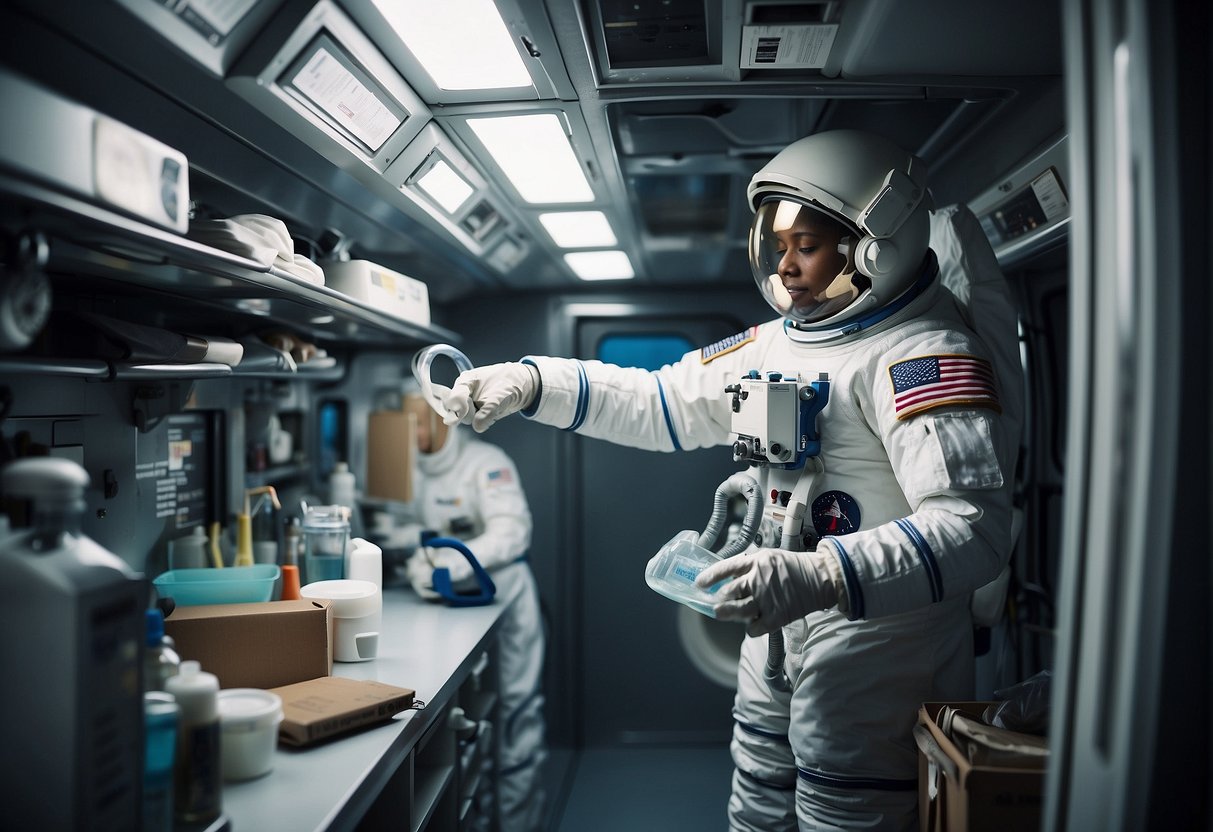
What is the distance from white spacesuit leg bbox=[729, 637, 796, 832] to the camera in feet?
6.23

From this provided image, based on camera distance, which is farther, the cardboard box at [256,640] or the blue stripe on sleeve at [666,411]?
the blue stripe on sleeve at [666,411]

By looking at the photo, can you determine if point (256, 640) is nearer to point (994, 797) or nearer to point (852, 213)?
point (994, 797)

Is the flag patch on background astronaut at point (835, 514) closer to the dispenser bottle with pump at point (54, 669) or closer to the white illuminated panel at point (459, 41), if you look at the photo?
the white illuminated panel at point (459, 41)

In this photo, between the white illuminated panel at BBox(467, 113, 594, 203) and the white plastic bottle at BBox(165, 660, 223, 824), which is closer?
the white plastic bottle at BBox(165, 660, 223, 824)

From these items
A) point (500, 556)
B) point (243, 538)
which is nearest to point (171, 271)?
point (243, 538)

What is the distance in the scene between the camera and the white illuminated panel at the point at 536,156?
73.1 inches

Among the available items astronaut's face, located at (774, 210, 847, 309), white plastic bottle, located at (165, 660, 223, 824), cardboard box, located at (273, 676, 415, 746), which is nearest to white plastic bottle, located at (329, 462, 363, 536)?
cardboard box, located at (273, 676, 415, 746)

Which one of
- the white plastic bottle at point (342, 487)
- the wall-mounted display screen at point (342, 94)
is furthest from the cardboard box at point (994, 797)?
the white plastic bottle at point (342, 487)

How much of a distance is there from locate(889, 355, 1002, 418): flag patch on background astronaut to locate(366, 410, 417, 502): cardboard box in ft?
7.24

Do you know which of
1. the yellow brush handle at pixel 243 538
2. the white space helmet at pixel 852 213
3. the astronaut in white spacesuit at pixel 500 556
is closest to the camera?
the white space helmet at pixel 852 213

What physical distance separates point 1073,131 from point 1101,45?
4.0 inches

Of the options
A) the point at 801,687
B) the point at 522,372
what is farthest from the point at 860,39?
the point at 801,687

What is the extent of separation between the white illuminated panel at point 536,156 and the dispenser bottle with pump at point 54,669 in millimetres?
1229

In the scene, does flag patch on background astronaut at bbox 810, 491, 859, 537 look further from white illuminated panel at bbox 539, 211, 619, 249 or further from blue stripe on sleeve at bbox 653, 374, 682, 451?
white illuminated panel at bbox 539, 211, 619, 249
